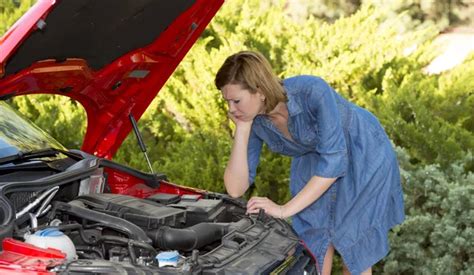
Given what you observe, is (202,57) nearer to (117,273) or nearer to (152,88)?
(152,88)

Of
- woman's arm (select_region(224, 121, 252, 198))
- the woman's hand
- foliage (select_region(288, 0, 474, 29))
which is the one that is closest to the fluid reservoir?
the woman's hand

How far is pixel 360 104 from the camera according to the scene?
7648mm

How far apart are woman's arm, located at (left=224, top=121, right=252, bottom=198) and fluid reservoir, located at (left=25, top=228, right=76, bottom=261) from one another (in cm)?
137

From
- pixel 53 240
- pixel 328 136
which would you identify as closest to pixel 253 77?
pixel 328 136

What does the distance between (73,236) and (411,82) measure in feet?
13.1

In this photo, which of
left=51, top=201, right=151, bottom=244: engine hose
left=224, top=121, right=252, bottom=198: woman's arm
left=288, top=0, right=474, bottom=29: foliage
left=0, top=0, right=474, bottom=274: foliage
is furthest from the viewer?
left=288, top=0, right=474, bottom=29: foliage

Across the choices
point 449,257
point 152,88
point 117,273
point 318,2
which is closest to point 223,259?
point 117,273

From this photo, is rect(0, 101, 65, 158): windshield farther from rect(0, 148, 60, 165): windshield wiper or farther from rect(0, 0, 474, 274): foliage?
rect(0, 0, 474, 274): foliage

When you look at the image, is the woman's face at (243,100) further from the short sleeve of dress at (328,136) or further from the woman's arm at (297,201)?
the woman's arm at (297,201)

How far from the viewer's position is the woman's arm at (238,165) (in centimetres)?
468

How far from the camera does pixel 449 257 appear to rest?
6.10m

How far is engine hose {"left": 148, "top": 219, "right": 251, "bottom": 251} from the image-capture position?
12.4ft

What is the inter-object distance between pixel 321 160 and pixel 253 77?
Result: 52 centimetres

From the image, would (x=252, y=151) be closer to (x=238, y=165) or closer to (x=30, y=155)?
(x=238, y=165)
